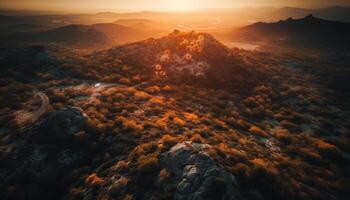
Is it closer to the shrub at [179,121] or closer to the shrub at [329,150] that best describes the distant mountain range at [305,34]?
the shrub at [329,150]

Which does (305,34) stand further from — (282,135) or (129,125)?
(129,125)

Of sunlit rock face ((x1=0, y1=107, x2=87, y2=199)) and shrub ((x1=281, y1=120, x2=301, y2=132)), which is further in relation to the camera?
shrub ((x1=281, y1=120, x2=301, y2=132))

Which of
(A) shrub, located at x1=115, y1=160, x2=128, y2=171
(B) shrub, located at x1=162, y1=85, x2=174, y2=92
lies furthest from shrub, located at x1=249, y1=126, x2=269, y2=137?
(B) shrub, located at x1=162, y1=85, x2=174, y2=92

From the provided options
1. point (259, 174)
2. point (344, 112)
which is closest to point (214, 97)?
point (344, 112)

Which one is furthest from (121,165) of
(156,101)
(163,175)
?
(156,101)

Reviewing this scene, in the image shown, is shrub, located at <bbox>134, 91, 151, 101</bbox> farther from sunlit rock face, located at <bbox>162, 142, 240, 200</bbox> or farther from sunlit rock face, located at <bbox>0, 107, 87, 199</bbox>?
sunlit rock face, located at <bbox>162, 142, 240, 200</bbox>

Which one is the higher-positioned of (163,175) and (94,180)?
(163,175)

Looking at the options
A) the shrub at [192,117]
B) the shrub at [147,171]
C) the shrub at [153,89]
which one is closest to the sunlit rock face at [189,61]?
the shrub at [153,89]
